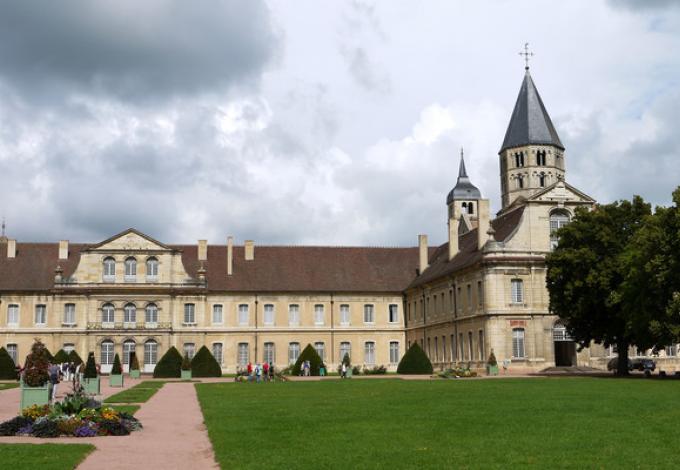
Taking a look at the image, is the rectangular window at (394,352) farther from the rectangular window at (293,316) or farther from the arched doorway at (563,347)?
the arched doorway at (563,347)

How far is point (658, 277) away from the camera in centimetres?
3466

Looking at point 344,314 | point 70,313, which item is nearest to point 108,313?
point 70,313

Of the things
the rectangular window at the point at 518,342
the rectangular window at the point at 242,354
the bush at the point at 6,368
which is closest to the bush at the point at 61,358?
the bush at the point at 6,368

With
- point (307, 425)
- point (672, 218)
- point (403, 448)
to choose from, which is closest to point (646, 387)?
point (672, 218)

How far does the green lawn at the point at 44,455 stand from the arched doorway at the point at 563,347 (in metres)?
37.7

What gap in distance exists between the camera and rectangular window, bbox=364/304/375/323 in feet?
204

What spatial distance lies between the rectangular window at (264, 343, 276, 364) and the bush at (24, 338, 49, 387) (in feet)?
136

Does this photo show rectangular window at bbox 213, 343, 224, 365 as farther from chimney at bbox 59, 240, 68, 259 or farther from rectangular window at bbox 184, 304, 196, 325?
chimney at bbox 59, 240, 68, 259

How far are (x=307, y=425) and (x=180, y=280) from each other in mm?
44181

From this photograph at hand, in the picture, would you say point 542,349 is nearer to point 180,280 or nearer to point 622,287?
point 622,287

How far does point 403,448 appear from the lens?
1369 centimetres

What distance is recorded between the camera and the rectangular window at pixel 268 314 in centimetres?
6134

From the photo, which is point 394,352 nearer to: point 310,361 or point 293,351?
point 293,351

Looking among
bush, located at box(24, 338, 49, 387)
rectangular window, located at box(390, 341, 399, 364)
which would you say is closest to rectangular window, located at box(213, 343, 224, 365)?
rectangular window, located at box(390, 341, 399, 364)
